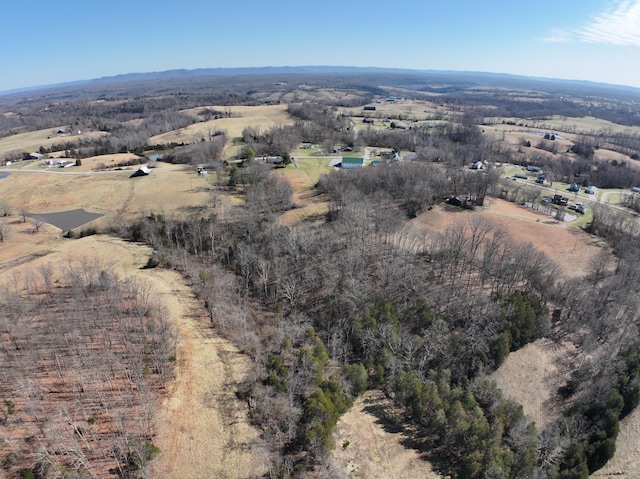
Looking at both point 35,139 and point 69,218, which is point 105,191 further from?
point 35,139

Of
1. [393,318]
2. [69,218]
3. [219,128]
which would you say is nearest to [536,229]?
[393,318]

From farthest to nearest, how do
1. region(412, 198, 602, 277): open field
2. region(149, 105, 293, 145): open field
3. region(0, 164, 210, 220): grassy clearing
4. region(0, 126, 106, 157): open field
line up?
1. region(149, 105, 293, 145): open field
2. region(0, 126, 106, 157): open field
3. region(0, 164, 210, 220): grassy clearing
4. region(412, 198, 602, 277): open field

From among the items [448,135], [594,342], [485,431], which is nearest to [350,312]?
[485,431]

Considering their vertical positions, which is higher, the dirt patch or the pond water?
the pond water

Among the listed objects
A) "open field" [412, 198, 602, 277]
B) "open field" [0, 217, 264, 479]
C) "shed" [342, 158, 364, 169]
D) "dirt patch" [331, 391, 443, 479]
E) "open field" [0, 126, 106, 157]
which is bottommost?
"dirt patch" [331, 391, 443, 479]

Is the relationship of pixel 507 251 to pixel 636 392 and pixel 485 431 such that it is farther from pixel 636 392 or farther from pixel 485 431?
pixel 485 431

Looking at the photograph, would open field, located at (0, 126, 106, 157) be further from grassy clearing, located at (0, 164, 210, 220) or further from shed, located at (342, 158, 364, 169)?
shed, located at (342, 158, 364, 169)

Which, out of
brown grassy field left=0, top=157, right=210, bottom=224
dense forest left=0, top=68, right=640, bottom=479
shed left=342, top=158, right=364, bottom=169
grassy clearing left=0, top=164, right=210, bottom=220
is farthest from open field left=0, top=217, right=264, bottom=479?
shed left=342, top=158, right=364, bottom=169
